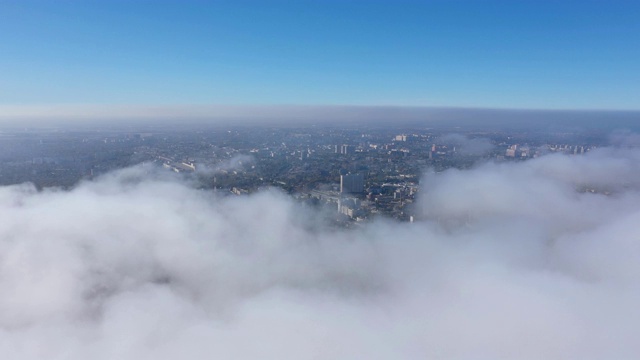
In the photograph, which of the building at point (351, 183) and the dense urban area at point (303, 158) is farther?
the building at point (351, 183)

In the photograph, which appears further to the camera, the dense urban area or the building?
the building

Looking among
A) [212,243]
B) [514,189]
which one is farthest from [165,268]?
[514,189]

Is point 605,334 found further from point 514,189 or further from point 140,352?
point 514,189

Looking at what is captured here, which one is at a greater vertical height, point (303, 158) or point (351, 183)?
point (303, 158)
